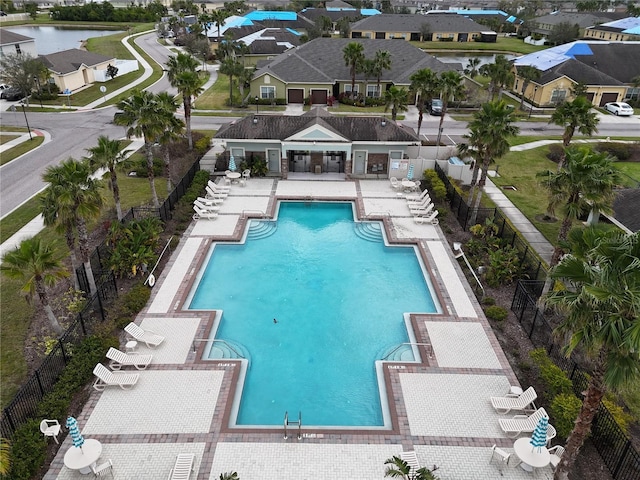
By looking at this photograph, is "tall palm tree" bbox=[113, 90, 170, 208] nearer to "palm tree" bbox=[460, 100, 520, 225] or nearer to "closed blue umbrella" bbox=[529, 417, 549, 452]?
"palm tree" bbox=[460, 100, 520, 225]

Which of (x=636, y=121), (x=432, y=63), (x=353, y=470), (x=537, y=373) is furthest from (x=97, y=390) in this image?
(x=636, y=121)

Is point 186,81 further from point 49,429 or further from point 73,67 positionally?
point 73,67

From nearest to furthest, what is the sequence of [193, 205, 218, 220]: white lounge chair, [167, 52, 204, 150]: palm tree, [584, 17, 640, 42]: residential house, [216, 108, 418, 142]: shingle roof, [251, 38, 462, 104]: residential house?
1. [193, 205, 218, 220]: white lounge chair
2. [216, 108, 418, 142]: shingle roof
3. [167, 52, 204, 150]: palm tree
4. [251, 38, 462, 104]: residential house
5. [584, 17, 640, 42]: residential house

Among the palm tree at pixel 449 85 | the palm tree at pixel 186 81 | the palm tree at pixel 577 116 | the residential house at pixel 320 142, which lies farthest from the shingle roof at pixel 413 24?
the palm tree at pixel 577 116

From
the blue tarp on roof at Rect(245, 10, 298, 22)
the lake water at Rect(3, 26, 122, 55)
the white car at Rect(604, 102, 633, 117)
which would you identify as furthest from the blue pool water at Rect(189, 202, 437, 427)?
the lake water at Rect(3, 26, 122, 55)

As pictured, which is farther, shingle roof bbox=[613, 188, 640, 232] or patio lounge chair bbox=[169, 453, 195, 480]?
shingle roof bbox=[613, 188, 640, 232]

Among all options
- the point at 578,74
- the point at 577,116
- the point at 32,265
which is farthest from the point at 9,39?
the point at 578,74

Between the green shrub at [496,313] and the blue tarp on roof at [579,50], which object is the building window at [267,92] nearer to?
the blue tarp on roof at [579,50]

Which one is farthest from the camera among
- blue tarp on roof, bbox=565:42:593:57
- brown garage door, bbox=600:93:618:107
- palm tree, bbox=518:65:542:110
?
blue tarp on roof, bbox=565:42:593:57
